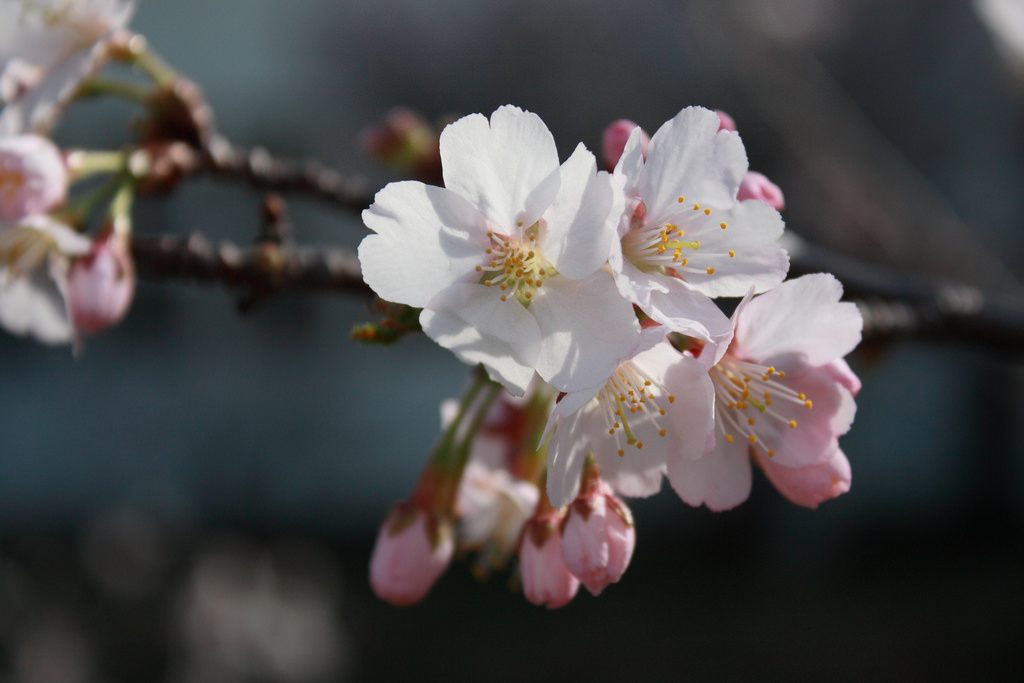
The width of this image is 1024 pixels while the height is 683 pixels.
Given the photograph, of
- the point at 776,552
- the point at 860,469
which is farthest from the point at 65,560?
the point at 860,469

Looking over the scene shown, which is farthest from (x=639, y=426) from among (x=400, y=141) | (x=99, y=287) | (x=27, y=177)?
(x=400, y=141)

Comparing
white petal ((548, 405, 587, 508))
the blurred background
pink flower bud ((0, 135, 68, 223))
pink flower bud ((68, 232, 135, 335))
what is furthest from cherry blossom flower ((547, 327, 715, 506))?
the blurred background

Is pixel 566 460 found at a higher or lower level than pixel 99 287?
higher

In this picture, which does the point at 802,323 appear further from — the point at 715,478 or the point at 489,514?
the point at 489,514

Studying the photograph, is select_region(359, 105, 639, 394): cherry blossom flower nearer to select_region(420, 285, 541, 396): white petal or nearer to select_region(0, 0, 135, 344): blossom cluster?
select_region(420, 285, 541, 396): white petal

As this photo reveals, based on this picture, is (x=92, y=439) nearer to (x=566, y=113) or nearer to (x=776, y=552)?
(x=566, y=113)

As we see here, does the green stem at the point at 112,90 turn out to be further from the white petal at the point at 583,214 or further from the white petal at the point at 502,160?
the white petal at the point at 583,214
